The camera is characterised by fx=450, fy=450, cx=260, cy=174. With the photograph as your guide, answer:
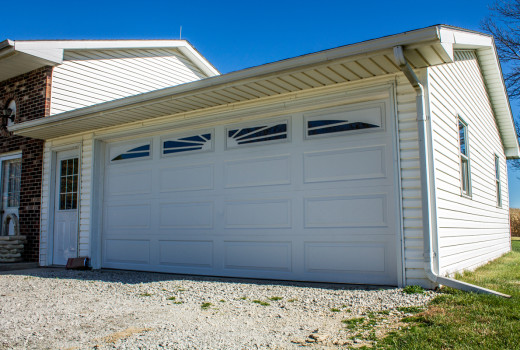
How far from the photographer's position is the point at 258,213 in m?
6.53

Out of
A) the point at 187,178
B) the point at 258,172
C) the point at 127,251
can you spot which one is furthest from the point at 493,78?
the point at 127,251

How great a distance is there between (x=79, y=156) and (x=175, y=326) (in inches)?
233

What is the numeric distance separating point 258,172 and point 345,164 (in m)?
1.35

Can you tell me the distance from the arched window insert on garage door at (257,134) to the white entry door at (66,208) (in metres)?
3.76

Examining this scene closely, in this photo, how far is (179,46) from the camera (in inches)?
484

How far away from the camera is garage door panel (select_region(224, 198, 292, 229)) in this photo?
630cm

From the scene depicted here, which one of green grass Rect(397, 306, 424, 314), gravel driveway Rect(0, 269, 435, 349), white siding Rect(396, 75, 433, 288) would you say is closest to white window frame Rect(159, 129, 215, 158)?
gravel driveway Rect(0, 269, 435, 349)

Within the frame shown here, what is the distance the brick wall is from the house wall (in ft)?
24.8

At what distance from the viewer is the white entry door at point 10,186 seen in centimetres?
995

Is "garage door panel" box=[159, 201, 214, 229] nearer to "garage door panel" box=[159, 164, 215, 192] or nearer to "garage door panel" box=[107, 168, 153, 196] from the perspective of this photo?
"garage door panel" box=[159, 164, 215, 192]

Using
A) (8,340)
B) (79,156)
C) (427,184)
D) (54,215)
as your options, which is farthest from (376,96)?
(54,215)

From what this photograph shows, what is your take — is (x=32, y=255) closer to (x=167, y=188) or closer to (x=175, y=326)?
(x=167, y=188)

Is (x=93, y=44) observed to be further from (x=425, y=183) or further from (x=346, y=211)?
(x=425, y=183)

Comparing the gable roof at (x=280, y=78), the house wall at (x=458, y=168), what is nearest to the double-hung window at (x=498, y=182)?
the house wall at (x=458, y=168)
